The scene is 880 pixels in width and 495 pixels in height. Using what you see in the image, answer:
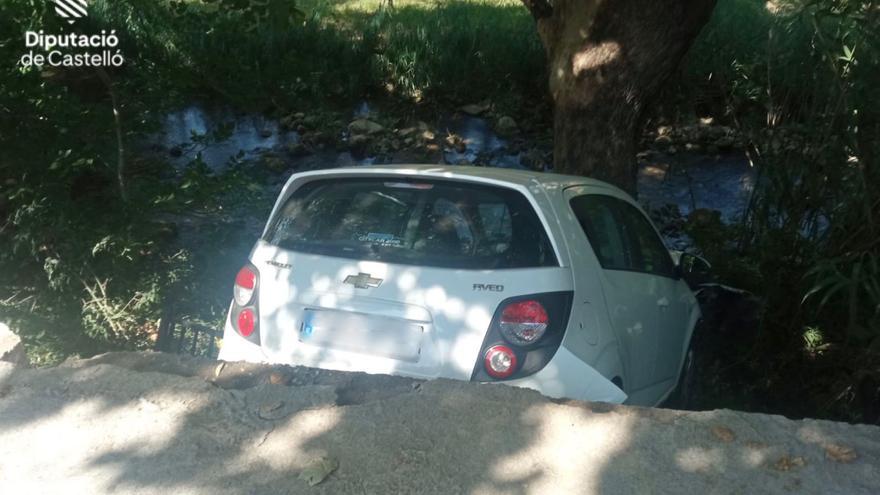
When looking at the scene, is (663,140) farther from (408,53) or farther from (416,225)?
(416,225)

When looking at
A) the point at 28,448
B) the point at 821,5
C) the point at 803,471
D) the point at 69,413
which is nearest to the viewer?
the point at 803,471

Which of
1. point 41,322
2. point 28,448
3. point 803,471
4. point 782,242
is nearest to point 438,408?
point 803,471

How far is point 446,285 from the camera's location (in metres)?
3.99

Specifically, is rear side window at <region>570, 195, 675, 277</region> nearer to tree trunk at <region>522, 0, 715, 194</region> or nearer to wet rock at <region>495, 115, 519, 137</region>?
tree trunk at <region>522, 0, 715, 194</region>

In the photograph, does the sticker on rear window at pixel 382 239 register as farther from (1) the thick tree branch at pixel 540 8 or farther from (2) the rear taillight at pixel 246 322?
(1) the thick tree branch at pixel 540 8

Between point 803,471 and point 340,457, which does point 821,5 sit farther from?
point 340,457

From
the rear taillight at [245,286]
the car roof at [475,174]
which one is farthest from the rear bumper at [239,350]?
the car roof at [475,174]

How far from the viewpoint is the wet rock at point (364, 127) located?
41.6 ft

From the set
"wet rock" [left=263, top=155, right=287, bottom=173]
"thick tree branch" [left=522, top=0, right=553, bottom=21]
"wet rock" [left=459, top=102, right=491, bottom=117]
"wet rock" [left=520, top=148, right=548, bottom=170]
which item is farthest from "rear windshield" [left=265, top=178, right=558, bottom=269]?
"wet rock" [left=459, top=102, right=491, bottom=117]

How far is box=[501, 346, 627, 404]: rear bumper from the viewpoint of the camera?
3922mm

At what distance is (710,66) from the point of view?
12141mm

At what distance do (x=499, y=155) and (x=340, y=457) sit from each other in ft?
30.9

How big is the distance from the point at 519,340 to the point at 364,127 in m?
9.17

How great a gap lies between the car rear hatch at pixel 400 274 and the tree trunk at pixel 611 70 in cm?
350
